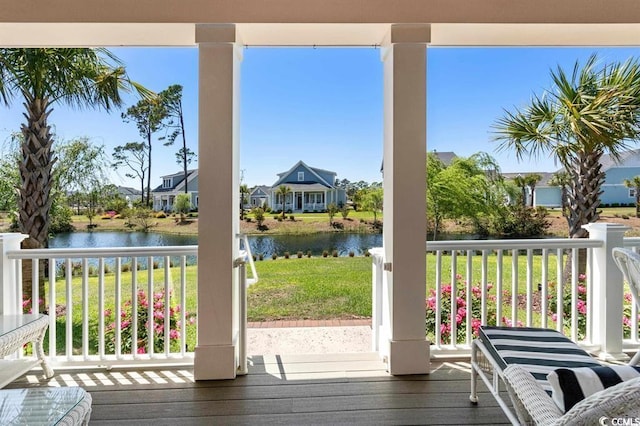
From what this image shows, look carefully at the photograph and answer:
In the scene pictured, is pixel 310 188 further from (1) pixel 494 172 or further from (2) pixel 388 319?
(1) pixel 494 172

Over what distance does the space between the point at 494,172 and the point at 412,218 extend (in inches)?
63.0

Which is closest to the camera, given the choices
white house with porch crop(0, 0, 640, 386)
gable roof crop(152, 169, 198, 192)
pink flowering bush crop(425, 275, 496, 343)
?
white house with porch crop(0, 0, 640, 386)

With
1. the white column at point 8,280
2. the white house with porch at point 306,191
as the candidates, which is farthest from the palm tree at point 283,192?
the white column at point 8,280

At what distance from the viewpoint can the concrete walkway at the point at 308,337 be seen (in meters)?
3.04

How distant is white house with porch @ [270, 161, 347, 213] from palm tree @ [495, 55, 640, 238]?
1.79 m

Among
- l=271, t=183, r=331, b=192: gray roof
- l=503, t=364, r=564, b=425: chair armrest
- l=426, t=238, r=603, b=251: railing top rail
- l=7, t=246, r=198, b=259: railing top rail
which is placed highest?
l=271, t=183, r=331, b=192: gray roof

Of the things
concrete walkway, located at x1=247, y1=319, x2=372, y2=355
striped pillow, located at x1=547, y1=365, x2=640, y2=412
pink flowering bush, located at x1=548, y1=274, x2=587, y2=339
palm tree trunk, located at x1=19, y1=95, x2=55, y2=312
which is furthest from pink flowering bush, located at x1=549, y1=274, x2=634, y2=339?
palm tree trunk, located at x1=19, y1=95, x2=55, y2=312

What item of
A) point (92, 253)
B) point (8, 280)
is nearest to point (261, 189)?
point (92, 253)

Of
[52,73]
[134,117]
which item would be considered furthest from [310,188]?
[52,73]

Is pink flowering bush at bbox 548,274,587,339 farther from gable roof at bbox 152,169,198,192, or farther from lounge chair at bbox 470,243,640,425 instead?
gable roof at bbox 152,169,198,192

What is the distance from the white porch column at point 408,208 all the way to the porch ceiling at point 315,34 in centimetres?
32

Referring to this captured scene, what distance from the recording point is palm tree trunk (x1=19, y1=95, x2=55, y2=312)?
3.41 metres

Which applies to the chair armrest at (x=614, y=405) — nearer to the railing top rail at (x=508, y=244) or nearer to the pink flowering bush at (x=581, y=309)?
the railing top rail at (x=508, y=244)

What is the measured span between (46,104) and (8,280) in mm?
1845
